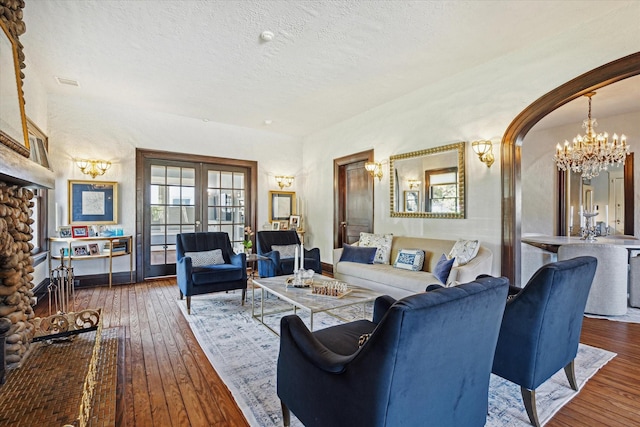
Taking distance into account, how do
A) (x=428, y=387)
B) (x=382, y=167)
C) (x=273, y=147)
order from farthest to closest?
(x=273, y=147) → (x=382, y=167) → (x=428, y=387)

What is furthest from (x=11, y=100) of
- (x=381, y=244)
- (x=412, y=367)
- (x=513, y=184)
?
(x=513, y=184)

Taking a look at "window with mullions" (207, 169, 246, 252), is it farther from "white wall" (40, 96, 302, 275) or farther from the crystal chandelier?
the crystal chandelier

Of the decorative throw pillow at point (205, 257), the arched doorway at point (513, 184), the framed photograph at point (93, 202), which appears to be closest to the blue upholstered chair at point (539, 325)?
the arched doorway at point (513, 184)

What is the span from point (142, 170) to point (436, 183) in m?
4.94

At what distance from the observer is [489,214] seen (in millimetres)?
4059

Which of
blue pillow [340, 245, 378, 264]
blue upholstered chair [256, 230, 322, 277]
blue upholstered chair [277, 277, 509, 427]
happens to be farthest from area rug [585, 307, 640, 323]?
blue upholstered chair [256, 230, 322, 277]

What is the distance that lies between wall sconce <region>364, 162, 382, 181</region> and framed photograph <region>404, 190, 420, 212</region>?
26.3 inches

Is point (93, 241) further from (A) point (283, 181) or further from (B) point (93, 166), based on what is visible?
(A) point (283, 181)

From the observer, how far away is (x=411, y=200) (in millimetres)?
5066

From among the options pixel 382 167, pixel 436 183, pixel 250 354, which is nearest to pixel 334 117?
pixel 382 167

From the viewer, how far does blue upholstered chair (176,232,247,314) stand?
4.00 m

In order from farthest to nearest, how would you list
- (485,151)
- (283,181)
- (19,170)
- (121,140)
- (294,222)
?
1. (294,222)
2. (283,181)
3. (121,140)
4. (485,151)
5. (19,170)

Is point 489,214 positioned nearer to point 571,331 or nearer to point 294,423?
point 571,331

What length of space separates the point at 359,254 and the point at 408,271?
862mm
